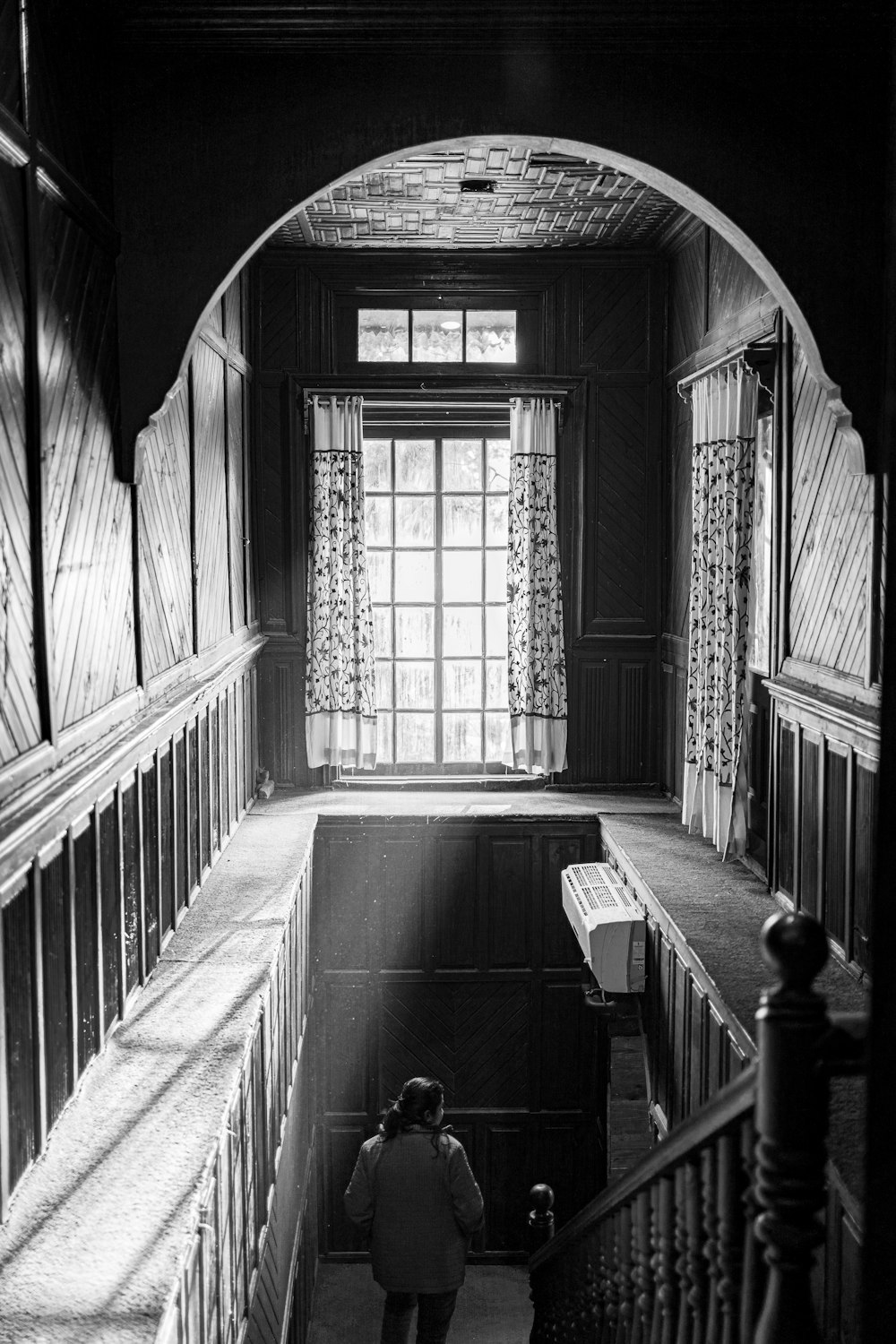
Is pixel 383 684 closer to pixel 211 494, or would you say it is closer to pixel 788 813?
pixel 211 494

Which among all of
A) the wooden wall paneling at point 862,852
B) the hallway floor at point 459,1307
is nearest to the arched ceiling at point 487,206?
the wooden wall paneling at point 862,852

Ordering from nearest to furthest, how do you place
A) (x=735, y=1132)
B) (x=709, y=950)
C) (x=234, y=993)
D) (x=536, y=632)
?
1. (x=735, y=1132)
2. (x=234, y=993)
3. (x=709, y=950)
4. (x=536, y=632)

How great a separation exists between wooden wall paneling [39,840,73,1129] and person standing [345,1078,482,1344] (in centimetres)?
176

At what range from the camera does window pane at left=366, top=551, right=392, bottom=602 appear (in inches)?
276

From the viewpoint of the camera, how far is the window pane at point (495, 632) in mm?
7060

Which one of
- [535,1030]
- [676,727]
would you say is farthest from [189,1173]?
[676,727]

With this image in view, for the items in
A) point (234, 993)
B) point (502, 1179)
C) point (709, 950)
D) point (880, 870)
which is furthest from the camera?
point (502, 1179)

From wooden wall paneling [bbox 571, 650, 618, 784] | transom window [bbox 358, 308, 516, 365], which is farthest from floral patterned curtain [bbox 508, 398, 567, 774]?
transom window [bbox 358, 308, 516, 365]

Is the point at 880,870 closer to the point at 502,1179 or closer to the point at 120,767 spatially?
the point at 120,767

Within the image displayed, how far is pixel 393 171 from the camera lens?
210 inches

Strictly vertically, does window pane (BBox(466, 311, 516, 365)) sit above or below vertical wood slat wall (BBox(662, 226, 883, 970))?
above

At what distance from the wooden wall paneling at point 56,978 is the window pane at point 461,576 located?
428cm

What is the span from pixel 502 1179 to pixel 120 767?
12.5 ft

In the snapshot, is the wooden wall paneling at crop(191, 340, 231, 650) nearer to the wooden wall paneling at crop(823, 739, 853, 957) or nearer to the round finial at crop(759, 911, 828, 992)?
the wooden wall paneling at crop(823, 739, 853, 957)
